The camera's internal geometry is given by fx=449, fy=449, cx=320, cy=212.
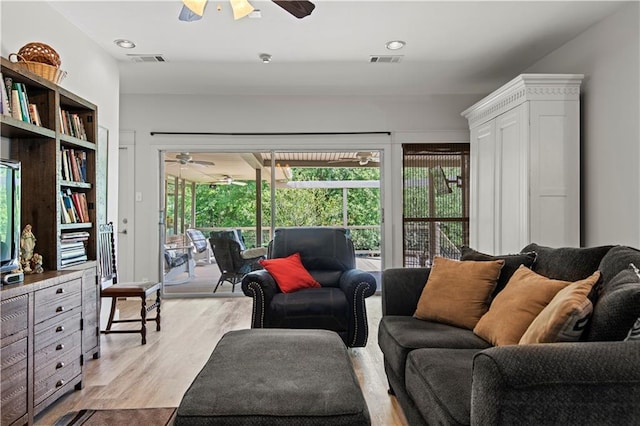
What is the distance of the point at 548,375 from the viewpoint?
46.5 inches

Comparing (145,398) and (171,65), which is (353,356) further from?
(171,65)

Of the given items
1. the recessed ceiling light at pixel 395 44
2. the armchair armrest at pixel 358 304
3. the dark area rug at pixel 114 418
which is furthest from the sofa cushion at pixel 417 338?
the recessed ceiling light at pixel 395 44

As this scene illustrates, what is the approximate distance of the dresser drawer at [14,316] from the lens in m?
2.02

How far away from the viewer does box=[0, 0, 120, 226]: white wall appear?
292 cm

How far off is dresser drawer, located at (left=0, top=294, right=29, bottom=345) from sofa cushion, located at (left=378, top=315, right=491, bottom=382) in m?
1.80

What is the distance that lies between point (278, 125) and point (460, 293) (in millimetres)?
3907

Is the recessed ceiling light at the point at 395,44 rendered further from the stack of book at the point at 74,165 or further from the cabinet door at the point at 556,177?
the stack of book at the point at 74,165

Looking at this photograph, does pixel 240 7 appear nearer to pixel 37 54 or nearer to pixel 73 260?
pixel 37 54

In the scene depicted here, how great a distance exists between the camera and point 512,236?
162 inches

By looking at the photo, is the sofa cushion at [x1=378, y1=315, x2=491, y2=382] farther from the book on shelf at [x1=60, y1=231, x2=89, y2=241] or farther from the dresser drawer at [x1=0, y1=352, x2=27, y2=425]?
the book on shelf at [x1=60, y1=231, x2=89, y2=241]

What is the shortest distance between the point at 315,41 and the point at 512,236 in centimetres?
250

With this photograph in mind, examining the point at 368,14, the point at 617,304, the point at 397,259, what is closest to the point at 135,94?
the point at 368,14

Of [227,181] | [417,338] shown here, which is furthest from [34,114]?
[227,181]

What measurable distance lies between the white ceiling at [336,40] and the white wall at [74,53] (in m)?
0.11
